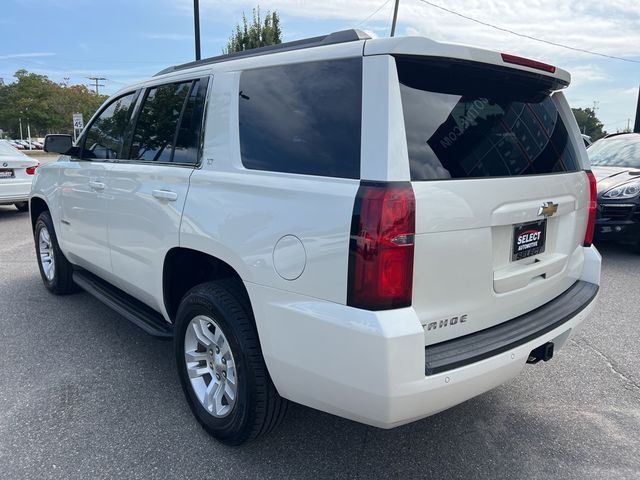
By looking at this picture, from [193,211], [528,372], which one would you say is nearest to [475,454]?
[528,372]

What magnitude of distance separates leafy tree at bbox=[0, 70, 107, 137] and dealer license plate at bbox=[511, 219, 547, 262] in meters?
62.0

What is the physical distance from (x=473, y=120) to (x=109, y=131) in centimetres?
288

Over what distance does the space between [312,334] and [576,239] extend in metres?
1.77

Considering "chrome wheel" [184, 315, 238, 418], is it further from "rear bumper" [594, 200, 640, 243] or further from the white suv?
"rear bumper" [594, 200, 640, 243]

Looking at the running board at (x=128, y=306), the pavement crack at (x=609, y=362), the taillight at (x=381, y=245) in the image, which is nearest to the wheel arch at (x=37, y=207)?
the running board at (x=128, y=306)

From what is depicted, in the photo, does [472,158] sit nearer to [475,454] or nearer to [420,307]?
[420,307]

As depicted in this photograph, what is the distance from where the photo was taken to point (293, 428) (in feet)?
9.44

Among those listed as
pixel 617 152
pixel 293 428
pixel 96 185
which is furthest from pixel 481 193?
pixel 617 152

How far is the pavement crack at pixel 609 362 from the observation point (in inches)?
136

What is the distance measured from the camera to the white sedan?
9.18 m

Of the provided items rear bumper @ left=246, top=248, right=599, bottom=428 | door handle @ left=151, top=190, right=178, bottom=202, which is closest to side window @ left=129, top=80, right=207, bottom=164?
door handle @ left=151, top=190, right=178, bottom=202

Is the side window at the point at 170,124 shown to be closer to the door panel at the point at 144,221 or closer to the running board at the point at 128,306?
the door panel at the point at 144,221

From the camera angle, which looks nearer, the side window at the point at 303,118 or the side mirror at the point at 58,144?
the side window at the point at 303,118

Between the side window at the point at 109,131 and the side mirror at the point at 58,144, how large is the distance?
165 mm
